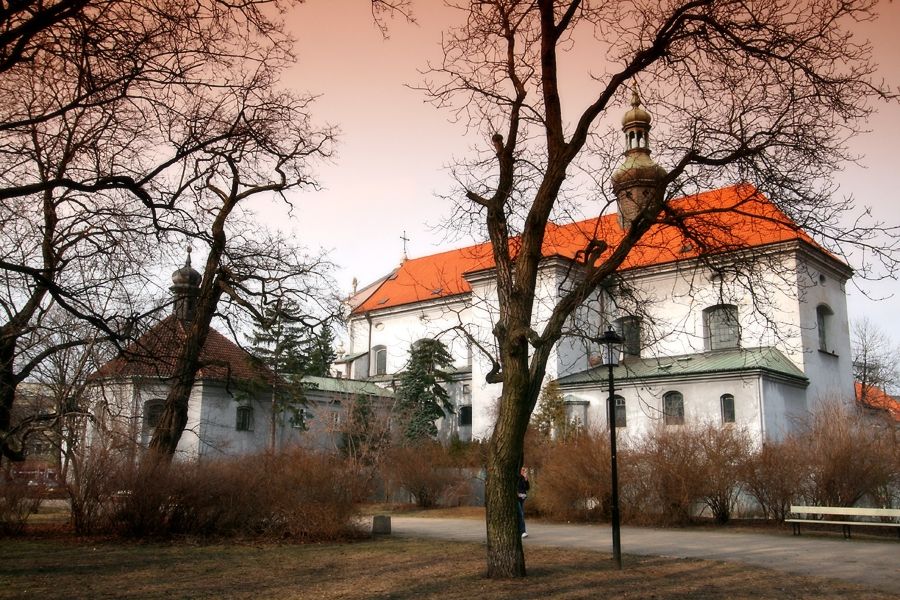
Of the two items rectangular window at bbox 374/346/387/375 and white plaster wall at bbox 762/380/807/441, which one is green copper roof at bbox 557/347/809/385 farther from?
rectangular window at bbox 374/346/387/375

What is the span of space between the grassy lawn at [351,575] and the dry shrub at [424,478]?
47.7 ft

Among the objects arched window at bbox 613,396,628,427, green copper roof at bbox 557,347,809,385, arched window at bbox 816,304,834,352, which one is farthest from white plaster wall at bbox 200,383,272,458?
arched window at bbox 816,304,834,352

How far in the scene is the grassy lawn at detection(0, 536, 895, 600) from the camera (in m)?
9.55

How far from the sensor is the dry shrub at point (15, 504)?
635 inches

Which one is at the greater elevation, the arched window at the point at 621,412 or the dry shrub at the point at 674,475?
the arched window at the point at 621,412

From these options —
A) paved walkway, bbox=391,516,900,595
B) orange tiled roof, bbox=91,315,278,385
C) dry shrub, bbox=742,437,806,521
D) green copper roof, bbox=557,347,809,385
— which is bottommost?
paved walkway, bbox=391,516,900,595

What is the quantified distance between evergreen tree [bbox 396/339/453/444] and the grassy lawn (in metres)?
23.7

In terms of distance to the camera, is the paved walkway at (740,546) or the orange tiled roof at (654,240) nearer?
the orange tiled roof at (654,240)

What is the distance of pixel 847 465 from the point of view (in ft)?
67.6

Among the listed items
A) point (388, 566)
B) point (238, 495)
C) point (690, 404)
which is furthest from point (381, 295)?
point (388, 566)

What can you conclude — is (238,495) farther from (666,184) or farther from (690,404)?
(690,404)

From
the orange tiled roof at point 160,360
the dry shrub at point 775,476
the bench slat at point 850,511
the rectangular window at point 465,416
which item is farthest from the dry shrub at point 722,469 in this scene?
the rectangular window at point 465,416

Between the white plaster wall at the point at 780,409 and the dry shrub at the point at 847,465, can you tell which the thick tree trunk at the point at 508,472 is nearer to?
the dry shrub at the point at 847,465

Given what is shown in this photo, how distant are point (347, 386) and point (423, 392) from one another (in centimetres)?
537
